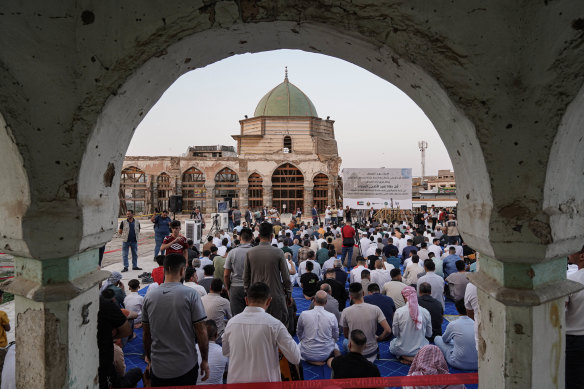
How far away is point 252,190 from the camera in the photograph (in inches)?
1057

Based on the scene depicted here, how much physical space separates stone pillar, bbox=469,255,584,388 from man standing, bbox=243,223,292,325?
2060 millimetres

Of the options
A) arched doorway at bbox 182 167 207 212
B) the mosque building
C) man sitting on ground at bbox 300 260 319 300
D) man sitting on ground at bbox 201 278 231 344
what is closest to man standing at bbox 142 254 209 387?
man sitting on ground at bbox 201 278 231 344

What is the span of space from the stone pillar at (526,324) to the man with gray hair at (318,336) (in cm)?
233

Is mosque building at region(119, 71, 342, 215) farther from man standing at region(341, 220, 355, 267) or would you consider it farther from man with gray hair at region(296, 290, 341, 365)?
man with gray hair at region(296, 290, 341, 365)

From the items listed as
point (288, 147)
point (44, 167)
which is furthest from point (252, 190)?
point (44, 167)

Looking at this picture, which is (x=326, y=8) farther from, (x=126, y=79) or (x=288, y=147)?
(x=288, y=147)

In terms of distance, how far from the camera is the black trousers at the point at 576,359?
2.87 metres

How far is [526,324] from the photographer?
1.78 meters

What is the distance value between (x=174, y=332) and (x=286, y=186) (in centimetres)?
2396

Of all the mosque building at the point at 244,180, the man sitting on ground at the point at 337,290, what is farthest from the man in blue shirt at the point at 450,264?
the mosque building at the point at 244,180

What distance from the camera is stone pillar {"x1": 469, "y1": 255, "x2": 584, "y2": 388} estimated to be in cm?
178

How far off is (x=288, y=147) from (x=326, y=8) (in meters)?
29.6

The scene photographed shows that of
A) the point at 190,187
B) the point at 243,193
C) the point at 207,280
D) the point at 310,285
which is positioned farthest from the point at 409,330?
the point at 190,187

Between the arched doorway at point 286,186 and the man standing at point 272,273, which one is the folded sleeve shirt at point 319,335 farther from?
the arched doorway at point 286,186
